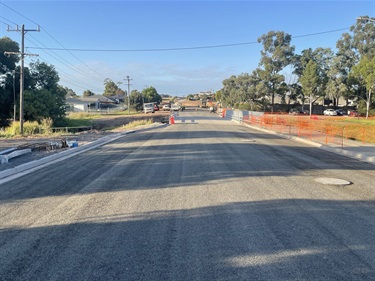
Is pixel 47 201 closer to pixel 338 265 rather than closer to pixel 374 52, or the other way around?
pixel 338 265

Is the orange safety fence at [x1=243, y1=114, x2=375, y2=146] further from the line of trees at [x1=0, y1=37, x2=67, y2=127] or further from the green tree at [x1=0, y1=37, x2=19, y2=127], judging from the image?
the green tree at [x1=0, y1=37, x2=19, y2=127]

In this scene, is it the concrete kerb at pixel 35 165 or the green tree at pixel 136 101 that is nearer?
the concrete kerb at pixel 35 165

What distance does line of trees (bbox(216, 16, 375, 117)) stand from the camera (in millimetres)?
70375

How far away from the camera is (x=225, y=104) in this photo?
108 meters

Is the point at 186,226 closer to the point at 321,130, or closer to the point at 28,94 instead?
the point at 321,130

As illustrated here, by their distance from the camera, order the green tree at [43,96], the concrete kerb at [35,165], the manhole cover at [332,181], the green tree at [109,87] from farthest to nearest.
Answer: the green tree at [109,87] → the green tree at [43,96] → the concrete kerb at [35,165] → the manhole cover at [332,181]

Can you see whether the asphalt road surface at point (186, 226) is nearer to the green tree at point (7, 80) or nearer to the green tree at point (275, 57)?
the green tree at point (7, 80)

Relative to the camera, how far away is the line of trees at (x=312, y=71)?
7038 centimetres

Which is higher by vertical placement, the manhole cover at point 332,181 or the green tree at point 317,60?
the green tree at point 317,60

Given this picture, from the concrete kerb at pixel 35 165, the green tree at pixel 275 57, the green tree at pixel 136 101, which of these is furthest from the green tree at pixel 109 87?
the concrete kerb at pixel 35 165

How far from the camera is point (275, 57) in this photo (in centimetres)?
7544

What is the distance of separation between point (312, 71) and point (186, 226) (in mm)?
71670

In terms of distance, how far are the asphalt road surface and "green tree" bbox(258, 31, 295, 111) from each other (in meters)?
68.6

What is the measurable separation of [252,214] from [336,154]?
10.8 meters
